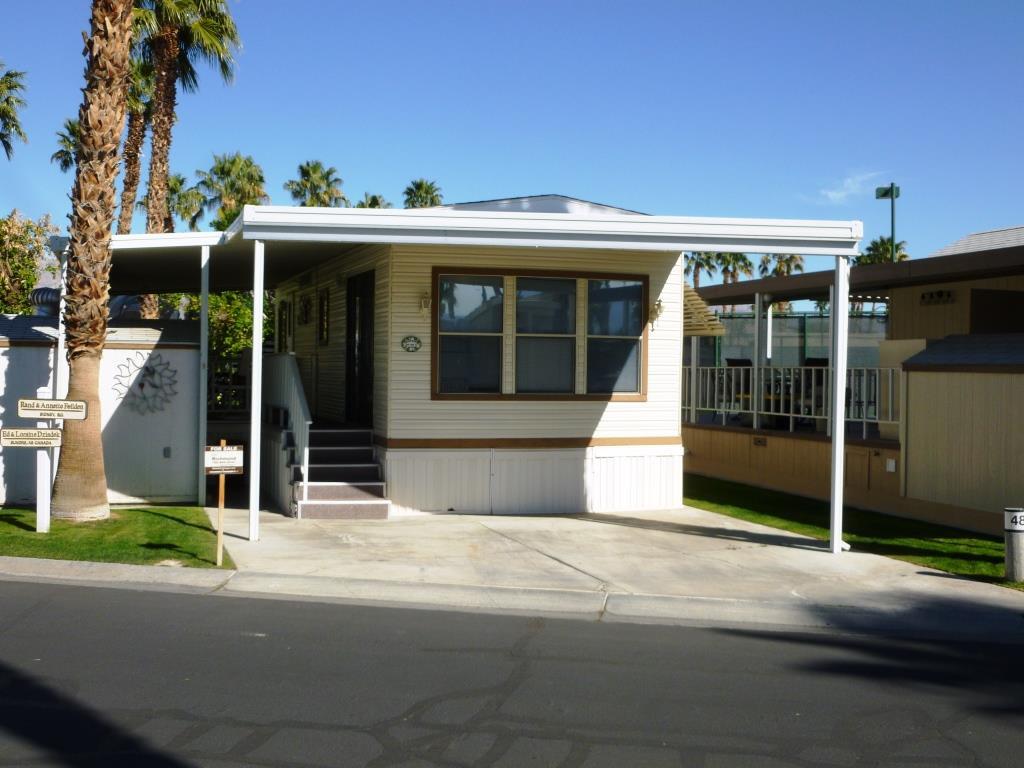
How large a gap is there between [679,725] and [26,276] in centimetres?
2489

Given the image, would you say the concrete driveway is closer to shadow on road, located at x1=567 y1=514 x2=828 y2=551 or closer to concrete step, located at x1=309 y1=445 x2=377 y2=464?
shadow on road, located at x1=567 y1=514 x2=828 y2=551

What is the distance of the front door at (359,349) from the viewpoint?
14312mm

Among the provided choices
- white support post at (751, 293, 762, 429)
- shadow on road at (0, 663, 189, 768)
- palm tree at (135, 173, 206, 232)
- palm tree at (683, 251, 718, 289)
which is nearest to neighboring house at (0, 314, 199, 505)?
shadow on road at (0, 663, 189, 768)

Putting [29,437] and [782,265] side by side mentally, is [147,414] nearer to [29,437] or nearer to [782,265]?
[29,437]

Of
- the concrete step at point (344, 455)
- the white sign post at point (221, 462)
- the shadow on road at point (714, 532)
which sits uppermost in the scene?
the white sign post at point (221, 462)

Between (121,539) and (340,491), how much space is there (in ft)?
9.76

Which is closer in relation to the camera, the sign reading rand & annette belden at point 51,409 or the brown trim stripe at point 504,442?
the sign reading rand & annette belden at point 51,409

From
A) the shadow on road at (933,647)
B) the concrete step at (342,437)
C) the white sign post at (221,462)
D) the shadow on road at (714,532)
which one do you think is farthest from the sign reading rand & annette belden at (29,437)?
the shadow on road at (933,647)

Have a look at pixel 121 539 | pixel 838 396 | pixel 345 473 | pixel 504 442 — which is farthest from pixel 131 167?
pixel 838 396

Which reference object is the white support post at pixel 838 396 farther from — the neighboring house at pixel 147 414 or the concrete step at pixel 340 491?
the neighboring house at pixel 147 414

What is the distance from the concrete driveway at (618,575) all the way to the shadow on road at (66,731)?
3.26 m

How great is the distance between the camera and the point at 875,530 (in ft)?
41.5

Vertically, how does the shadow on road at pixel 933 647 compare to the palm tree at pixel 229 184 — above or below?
below

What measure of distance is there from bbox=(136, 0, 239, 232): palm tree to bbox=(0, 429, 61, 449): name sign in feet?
46.4
